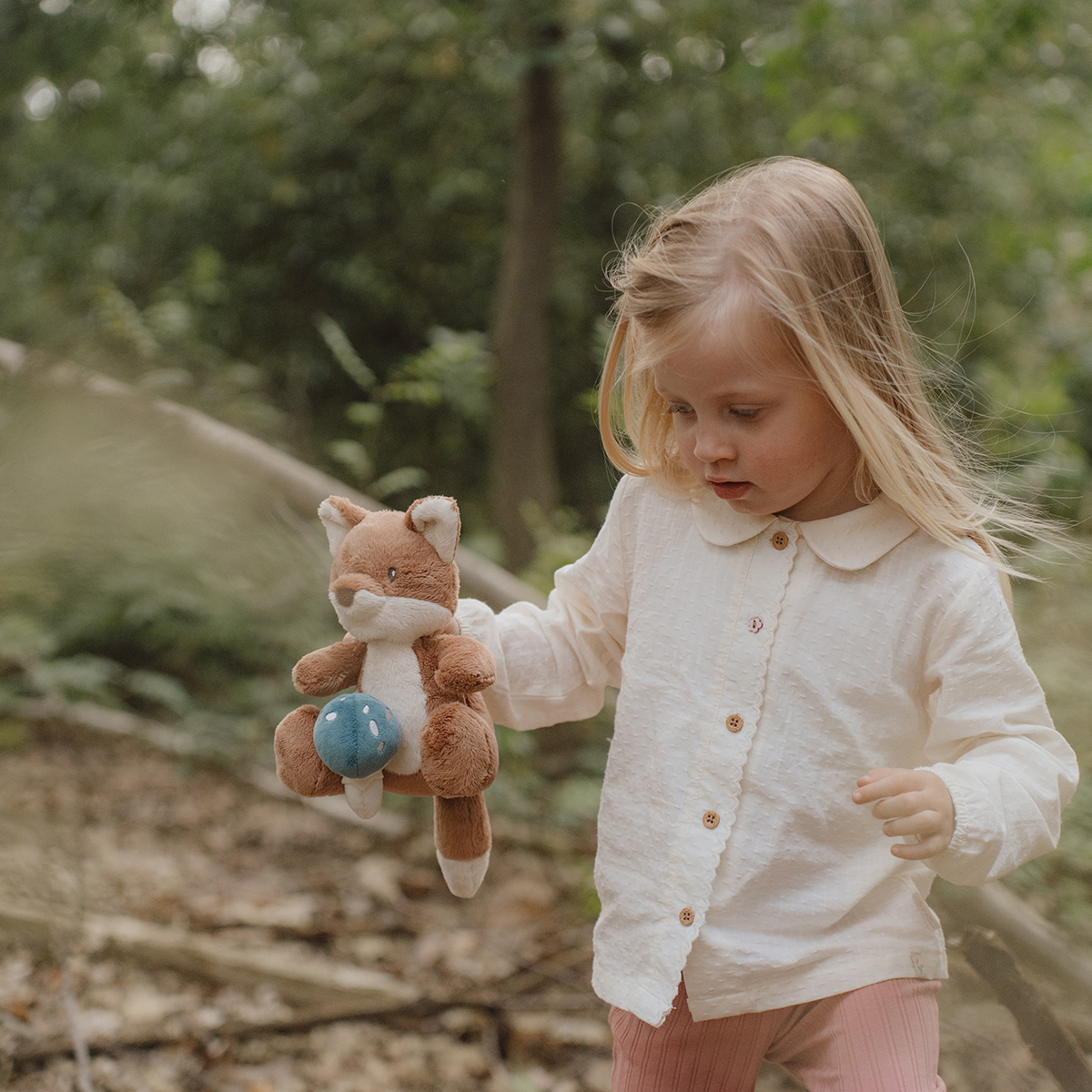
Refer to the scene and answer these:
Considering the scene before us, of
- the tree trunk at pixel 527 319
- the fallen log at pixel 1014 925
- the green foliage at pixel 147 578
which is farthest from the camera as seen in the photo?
the tree trunk at pixel 527 319

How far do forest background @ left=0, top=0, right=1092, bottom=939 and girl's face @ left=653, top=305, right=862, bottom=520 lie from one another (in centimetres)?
203

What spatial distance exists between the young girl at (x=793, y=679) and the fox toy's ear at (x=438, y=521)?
0.21 meters

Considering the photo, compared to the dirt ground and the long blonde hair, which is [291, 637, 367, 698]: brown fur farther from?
the dirt ground

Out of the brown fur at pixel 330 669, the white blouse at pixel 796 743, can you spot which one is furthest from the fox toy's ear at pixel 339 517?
the white blouse at pixel 796 743

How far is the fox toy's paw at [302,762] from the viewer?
124 centimetres

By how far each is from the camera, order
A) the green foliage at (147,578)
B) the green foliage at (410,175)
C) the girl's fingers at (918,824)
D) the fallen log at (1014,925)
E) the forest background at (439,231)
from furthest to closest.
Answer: the green foliage at (410,175), the forest background at (439,231), the green foliage at (147,578), the fallen log at (1014,925), the girl's fingers at (918,824)

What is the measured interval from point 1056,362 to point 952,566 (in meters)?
6.31

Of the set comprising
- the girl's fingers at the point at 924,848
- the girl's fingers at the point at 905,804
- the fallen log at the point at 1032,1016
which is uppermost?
the girl's fingers at the point at 905,804

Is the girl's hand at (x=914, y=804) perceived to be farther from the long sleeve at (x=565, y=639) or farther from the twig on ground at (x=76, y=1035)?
the twig on ground at (x=76, y=1035)

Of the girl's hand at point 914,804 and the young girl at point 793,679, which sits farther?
the young girl at point 793,679

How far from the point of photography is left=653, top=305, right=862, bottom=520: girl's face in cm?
124

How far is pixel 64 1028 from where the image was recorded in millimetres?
2457

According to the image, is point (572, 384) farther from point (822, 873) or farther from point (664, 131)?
point (822, 873)

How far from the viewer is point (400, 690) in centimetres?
125
